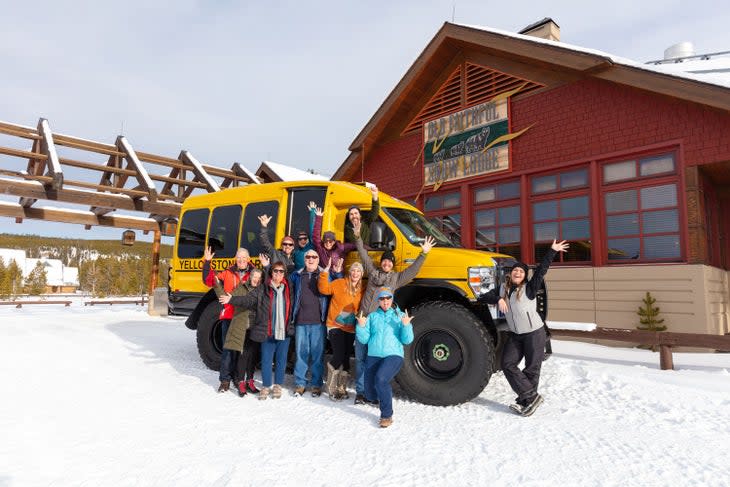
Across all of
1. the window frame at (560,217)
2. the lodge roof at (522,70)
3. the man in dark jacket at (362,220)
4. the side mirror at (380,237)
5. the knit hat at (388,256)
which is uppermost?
the lodge roof at (522,70)

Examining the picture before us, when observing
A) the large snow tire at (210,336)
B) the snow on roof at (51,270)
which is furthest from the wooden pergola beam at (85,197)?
the snow on roof at (51,270)

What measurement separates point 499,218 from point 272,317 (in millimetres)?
7833

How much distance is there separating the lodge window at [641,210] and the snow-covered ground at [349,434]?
10.8 feet

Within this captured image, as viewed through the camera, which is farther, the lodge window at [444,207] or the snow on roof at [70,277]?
the snow on roof at [70,277]

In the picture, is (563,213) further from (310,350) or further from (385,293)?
(310,350)

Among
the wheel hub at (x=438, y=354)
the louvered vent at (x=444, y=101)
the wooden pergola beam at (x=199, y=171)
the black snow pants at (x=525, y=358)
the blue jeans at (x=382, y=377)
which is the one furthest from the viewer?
the wooden pergola beam at (x=199, y=171)

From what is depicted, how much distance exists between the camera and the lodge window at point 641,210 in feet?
27.7

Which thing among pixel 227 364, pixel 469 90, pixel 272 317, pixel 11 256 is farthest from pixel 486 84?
pixel 11 256

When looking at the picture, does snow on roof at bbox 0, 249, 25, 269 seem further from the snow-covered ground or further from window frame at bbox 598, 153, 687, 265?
window frame at bbox 598, 153, 687, 265

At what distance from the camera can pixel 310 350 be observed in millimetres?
4965

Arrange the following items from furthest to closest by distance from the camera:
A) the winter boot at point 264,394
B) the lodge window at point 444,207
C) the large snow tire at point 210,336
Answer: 1. the lodge window at point 444,207
2. the large snow tire at point 210,336
3. the winter boot at point 264,394

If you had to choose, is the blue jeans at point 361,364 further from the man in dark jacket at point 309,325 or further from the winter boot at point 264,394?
the winter boot at point 264,394

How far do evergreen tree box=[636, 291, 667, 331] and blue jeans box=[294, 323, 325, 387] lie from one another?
22.0 ft

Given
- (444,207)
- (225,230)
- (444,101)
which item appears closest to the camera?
(225,230)
